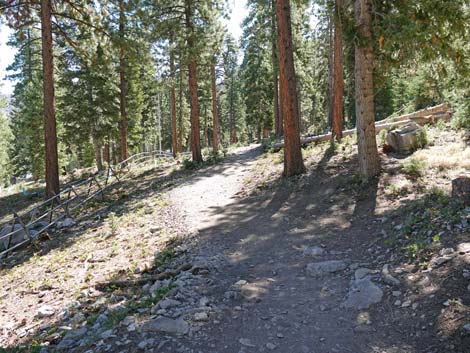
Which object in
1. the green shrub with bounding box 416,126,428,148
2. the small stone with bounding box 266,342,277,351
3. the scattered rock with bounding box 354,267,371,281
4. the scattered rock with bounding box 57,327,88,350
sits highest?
the green shrub with bounding box 416,126,428,148

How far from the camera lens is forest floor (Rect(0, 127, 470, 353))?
4199 millimetres

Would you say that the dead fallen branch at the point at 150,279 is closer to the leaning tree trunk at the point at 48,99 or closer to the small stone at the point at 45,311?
the small stone at the point at 45,311

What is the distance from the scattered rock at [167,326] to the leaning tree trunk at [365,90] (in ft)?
21.8

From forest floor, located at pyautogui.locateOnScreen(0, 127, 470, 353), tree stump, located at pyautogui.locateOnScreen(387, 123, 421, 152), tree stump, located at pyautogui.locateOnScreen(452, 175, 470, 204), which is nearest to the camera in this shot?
forest floor, located at pyautogui.locateOnScreen(0, 127, 470, 353)

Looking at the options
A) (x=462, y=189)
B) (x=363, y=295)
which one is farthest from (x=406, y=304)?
(x=462, y=189)

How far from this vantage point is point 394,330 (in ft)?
13.3

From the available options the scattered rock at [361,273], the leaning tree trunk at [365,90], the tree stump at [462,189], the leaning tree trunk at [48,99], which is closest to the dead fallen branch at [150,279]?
the scattered rock at [361,273]

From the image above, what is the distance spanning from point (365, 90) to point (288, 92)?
10.4 ft

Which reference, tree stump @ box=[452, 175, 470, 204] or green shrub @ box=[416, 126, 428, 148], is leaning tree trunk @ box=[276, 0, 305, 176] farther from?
tree stump @ box=[452, 175, 470, 204]

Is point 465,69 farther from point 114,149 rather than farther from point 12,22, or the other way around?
point 114,149

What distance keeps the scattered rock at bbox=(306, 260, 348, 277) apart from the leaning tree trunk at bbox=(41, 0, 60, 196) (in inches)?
454

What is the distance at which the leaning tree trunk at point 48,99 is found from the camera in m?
13.6

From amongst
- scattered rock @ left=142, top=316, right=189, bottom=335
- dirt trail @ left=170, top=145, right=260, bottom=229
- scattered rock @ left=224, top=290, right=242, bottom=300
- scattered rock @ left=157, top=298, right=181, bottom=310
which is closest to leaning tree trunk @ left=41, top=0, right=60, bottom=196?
dirt trail @ left=170, top=145, right=260, bottom=229

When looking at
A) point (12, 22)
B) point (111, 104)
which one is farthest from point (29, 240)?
point (111, 104)
